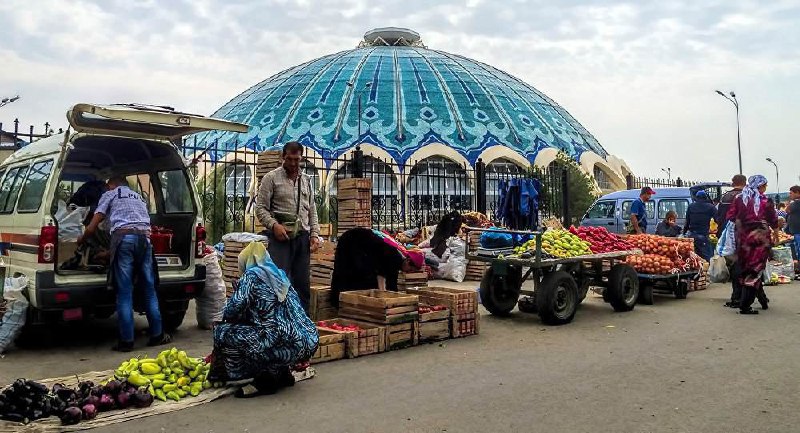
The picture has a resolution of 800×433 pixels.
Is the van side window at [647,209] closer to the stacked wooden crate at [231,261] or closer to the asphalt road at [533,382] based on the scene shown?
the asphalt road at [533,382]

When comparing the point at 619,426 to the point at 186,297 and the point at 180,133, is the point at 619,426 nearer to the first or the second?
the point at 186,297

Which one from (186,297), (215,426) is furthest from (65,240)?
(215,426)

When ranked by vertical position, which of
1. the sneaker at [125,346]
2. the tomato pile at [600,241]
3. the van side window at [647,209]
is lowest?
the sneaker at [125,346]

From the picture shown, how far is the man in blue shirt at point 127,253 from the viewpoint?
6586 millimetres

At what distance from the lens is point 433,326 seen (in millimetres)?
7082

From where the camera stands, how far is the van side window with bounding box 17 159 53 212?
6.64 metres

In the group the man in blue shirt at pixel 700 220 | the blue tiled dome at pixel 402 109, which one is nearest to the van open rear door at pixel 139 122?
the man in blue shirt at pixel 700 220

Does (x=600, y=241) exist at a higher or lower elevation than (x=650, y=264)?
higher

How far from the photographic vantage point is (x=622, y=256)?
30.0 ft

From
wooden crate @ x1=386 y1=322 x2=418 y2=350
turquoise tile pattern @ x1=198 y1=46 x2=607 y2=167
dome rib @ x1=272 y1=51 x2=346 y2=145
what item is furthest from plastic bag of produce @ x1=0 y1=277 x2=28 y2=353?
dome rib @ x1=272 y1=51 x2=346 y2=145

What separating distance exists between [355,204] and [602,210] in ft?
32.5

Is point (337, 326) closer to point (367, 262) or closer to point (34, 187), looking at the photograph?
point (367, 262)

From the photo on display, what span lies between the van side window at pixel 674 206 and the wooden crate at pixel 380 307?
12.2 meters

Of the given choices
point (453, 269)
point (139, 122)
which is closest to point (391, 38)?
point (453, 269)
